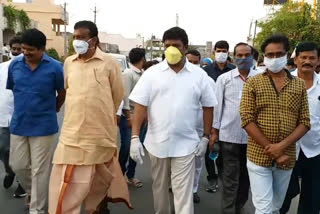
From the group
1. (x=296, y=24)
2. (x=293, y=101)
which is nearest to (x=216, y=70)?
(x=293, y=101)

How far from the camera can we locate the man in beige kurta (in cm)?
369

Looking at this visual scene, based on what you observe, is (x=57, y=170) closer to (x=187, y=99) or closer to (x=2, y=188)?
(x=187, y=99)

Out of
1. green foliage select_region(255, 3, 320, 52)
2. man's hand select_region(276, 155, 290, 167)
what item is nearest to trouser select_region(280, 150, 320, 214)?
man's hand select_region(276, 155, 290, 167)

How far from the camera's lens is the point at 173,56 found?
3701 mm

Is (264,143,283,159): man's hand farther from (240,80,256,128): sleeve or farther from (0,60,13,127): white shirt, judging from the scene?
(0,60,13,127): white shirt

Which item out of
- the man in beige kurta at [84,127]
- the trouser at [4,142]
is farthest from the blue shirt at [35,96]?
the trouser at [4,142]

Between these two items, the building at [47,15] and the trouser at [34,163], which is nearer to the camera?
the trouser at [34,163]

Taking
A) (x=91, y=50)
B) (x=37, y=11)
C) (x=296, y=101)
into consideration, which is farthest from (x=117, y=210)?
(x=37, y=11)

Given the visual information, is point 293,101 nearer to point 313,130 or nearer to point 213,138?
point 313,130

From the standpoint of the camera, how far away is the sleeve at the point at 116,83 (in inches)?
155

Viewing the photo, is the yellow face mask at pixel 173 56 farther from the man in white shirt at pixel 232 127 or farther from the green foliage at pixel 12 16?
the green foliage at pixel 12 16

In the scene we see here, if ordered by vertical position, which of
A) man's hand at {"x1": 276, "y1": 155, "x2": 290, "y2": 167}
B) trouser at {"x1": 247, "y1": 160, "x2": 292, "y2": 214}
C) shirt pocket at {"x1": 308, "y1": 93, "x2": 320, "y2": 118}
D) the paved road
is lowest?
the paved road

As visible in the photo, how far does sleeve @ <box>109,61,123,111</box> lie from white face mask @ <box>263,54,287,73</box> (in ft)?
4.62

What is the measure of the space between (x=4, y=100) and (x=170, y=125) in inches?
101
